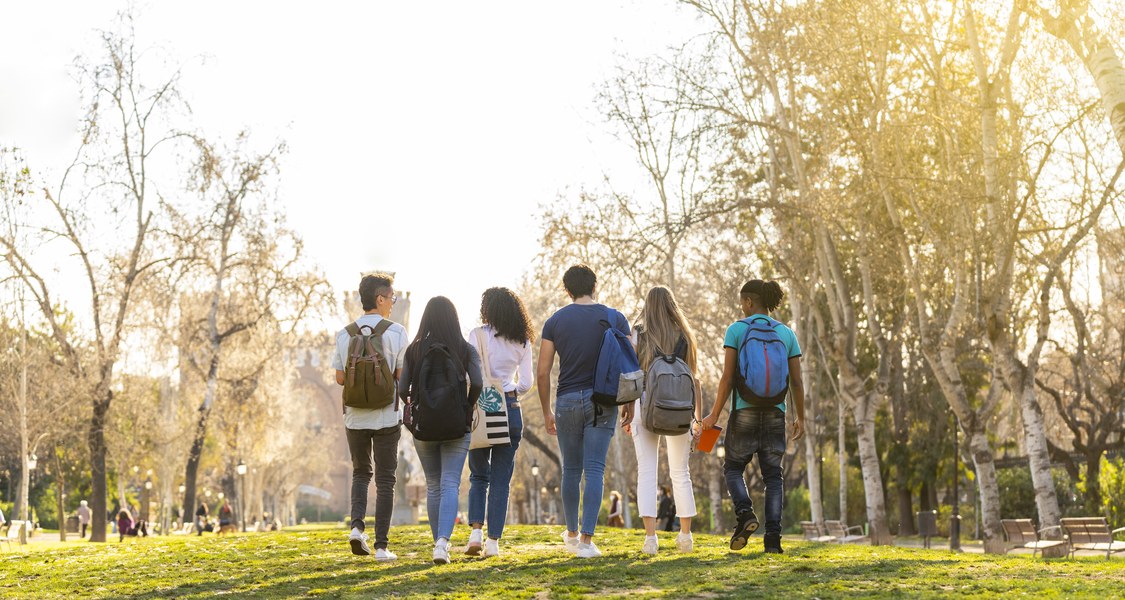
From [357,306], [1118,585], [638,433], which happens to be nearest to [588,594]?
[638,433]

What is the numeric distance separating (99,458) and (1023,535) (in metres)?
20.8

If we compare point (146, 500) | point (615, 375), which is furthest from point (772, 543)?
point (146, 500)

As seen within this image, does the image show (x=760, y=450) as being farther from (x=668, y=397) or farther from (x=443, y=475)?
(x=443, y=475)

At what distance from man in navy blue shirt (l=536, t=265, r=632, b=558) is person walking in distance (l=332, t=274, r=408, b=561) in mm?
1120

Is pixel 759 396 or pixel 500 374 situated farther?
pixel 759 396

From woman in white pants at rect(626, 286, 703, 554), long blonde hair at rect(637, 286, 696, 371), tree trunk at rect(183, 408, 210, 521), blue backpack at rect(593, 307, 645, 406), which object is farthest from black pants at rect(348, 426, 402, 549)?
tree trunk at rect(183, 408, 210, 521)

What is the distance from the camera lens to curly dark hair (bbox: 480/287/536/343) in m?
9.39

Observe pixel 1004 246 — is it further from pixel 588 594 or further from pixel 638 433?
pixel 588 594

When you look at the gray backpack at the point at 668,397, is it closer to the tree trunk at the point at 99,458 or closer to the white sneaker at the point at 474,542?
the white sneaker at the point at 474,542

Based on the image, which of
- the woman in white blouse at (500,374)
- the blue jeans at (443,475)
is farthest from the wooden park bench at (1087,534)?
the blue jeans at (443,475)

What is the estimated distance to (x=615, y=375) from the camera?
9.13 metres

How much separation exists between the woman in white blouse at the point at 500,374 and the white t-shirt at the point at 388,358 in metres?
0.55

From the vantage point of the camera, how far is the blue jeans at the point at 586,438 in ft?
30.0

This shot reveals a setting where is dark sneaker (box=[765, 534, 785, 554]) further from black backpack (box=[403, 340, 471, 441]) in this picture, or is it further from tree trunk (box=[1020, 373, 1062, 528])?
tree trunk (box=[1020, 373, 1062, 528])
